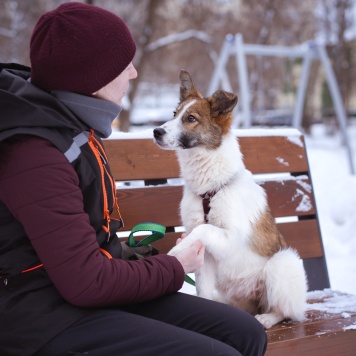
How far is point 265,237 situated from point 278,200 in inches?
25.3

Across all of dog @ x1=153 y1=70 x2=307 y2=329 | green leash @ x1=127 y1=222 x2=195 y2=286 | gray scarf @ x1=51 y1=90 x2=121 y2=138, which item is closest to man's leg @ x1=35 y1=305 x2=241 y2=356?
green leash @ x1=127 y1=222 x2=195 y2=286

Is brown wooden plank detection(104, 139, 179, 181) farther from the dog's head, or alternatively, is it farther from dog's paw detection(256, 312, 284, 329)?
dog's paw detection(256, 312, 284, 329)

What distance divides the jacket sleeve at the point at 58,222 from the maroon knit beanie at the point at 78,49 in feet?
0.93

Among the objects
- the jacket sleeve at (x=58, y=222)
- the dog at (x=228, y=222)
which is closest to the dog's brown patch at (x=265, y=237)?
the dog at (x=228, y=222)

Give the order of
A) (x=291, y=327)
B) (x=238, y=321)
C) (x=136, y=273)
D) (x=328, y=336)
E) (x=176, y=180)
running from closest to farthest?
(x=136, y=273) < (x=238, y=321) < (x=328, y=336) < (x=291, y=327) < (x=176, y=180)

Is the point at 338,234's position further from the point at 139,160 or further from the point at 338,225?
the point at 139,160

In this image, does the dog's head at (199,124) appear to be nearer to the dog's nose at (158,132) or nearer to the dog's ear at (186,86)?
the dog's nose at (158,132)

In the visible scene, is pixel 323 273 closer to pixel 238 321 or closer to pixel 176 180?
pixel 176 180

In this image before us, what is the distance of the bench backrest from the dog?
0.22m

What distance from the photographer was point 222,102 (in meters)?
3.03

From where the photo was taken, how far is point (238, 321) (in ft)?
6.40

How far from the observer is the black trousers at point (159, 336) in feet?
5.63

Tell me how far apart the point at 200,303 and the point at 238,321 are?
177 millimetres

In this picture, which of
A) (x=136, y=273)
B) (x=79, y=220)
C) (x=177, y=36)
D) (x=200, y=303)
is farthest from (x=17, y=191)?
(x=177, y=36)
